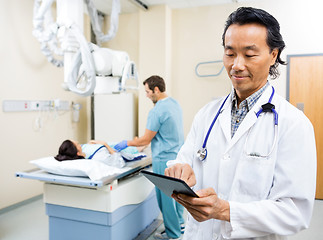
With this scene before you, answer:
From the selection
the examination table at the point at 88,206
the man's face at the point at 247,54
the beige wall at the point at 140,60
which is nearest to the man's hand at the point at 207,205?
the man's face at the point at 247,54

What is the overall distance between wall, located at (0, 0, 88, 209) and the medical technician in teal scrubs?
4.32 feet

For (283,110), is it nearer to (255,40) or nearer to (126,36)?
(255,40)

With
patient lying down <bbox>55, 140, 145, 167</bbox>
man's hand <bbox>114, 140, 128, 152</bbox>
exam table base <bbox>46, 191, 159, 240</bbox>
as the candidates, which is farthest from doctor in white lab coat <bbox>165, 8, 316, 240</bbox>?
man's hand <bbox>114, 140, 128, 152</bbox>

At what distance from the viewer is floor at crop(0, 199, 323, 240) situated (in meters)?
2.30

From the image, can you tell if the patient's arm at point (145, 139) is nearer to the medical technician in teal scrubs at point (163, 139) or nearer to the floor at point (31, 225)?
the medical technician in teal scrubs at point (163, 139)

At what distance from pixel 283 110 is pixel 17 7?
3.00 meters

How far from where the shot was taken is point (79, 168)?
1765mm

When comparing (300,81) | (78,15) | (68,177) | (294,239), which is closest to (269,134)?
(68,177)

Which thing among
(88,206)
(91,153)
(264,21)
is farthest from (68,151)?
(264,21)

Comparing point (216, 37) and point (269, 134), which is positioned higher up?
point (216, 37)

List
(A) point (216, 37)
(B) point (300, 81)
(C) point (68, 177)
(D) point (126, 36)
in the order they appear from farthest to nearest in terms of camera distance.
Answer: (D) point (126, 36) < (A) point (216, 37) < (B) point (300, 81) < (C) point (68, 177)

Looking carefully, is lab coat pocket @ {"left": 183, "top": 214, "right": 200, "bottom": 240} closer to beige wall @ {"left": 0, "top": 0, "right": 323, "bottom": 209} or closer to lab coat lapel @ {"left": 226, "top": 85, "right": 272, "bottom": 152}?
lab coat lapel @ {"left": 226, "top": 85, "right": 272, "bottom": 152}

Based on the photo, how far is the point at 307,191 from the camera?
71 cm

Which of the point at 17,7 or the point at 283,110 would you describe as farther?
the point at 17,7
